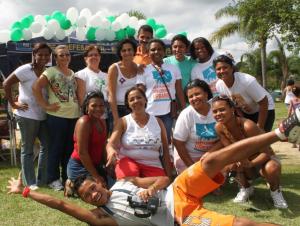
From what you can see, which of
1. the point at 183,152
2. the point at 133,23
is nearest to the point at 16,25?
the point at 133,23

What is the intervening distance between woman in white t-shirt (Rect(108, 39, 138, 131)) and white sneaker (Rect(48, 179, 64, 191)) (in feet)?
3.52

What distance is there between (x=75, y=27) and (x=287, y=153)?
15.6ft

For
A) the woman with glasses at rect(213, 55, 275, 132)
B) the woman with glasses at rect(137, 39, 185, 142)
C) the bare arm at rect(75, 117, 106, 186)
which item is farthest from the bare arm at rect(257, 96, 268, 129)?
the bare arm at rect(75, 117, 106, 186)

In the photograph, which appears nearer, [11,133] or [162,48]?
[162,48]

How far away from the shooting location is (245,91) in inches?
206

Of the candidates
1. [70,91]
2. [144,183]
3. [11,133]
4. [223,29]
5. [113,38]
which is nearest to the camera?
[144,183]

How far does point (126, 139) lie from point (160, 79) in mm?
1222

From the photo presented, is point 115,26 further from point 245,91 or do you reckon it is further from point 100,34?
point 245,91

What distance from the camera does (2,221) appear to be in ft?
14.4

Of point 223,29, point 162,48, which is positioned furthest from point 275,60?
point 162,48

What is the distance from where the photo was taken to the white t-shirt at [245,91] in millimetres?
5176

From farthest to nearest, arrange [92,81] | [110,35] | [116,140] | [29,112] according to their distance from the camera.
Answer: [110,35]
[92,81]
[29,112]
[116,140]

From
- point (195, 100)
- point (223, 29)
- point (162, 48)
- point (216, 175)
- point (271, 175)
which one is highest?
point (223, 29)

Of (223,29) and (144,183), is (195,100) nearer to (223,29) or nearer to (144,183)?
(144,183)
